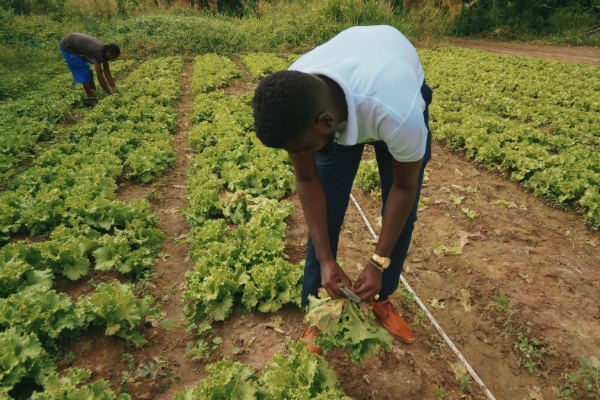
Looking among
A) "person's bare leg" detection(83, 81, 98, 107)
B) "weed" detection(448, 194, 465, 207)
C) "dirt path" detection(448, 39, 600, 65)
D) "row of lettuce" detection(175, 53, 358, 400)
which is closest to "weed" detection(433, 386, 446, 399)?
"row of lettuce" detection(175, 53, 358, 400)

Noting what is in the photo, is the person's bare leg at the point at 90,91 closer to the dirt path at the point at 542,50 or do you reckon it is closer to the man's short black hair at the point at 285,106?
the man's short black hair at the point at 285,106

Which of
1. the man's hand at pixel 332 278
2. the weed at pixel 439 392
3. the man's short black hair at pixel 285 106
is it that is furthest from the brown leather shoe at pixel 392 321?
the man's short black hair at pixel 285 106

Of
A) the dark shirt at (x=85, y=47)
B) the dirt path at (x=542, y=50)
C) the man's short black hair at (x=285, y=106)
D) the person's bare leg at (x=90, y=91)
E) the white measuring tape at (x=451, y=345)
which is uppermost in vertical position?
the man's short black hair at (x=285, y=106)

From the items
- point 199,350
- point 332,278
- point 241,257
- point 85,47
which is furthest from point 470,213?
point 85,47

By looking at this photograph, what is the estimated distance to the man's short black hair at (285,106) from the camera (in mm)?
1690

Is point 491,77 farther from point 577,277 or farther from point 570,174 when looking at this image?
point 577,277

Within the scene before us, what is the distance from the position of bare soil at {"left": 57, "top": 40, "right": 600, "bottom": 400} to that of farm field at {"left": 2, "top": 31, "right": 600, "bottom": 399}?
0.04ft

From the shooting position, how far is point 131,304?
3.64m

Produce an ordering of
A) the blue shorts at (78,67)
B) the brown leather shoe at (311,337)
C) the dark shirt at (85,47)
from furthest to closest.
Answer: the blue shorts at (78,67)
the dark shirt at (85,47)
the brown leather shoe at (311,337)

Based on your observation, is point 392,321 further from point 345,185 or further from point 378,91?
point 378,91

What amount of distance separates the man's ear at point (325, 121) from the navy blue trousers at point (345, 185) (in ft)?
2.20

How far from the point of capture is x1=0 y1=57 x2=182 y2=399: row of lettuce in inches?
120

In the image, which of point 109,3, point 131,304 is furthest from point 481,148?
point 109,3

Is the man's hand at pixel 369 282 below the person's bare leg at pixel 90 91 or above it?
above
